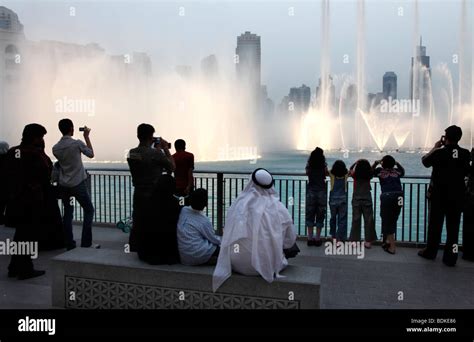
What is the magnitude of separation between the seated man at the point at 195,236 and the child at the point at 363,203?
4.15 meters

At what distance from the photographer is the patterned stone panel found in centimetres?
411

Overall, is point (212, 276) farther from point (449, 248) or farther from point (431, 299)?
point (449, 248)

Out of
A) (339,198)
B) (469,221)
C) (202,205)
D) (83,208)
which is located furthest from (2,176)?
(469,221)

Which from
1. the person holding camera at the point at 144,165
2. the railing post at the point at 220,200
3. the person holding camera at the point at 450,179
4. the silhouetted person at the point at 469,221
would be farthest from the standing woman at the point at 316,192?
the person holding camera at the point at 144,165

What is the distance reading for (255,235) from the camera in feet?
13.1

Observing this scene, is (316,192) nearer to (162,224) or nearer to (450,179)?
(450,179)

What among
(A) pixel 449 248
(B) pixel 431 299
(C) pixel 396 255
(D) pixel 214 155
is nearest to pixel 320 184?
(C) pixel 396 255

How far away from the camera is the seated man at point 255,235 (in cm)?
401

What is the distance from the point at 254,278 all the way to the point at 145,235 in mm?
1267

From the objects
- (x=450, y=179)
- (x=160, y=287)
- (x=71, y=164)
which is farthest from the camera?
(x=71, y=164)

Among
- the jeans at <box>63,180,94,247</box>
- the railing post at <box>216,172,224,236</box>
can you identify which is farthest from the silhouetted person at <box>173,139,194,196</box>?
the jeans at <box>63,180,94,247</box>

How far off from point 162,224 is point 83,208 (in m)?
3.23

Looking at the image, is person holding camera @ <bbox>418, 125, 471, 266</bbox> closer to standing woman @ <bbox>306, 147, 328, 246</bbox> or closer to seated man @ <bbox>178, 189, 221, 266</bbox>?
standing woman @ <bbox>306, 147, 328, 246</bbox>
